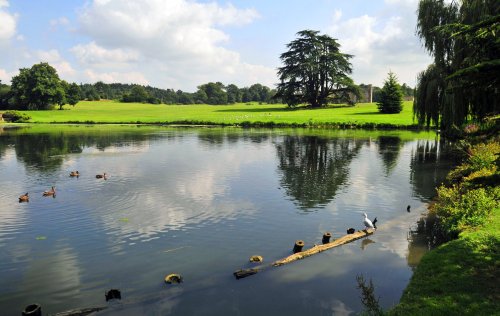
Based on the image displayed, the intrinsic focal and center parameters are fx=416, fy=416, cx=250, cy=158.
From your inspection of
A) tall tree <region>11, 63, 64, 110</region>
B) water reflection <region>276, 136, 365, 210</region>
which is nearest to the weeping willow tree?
water reflection <region>276, 136, 365, 210</region>

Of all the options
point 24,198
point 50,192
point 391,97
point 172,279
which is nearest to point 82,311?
point 172,279

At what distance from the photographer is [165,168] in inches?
1339

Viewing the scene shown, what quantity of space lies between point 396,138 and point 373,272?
160 ft

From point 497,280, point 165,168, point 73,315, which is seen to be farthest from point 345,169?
point 73,315

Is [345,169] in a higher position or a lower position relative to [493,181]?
Result: lower

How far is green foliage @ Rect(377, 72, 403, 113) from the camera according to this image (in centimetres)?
8819

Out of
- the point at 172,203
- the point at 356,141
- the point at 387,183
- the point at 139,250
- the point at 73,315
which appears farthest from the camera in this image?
the point at 356,141

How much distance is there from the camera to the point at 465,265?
457 inches

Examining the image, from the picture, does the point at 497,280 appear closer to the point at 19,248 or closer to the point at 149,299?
the point at 149,299

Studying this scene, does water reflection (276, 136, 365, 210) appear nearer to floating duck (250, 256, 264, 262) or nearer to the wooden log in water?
the wooden log in water

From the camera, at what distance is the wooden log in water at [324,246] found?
14.2 metres

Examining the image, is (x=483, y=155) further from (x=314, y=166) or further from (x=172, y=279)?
(x=172, y=279)

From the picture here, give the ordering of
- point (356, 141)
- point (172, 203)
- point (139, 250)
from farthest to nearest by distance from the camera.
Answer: point (356, 141)
point (172, 203)
point (139, 250)

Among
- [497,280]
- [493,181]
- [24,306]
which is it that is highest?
[493,181]
